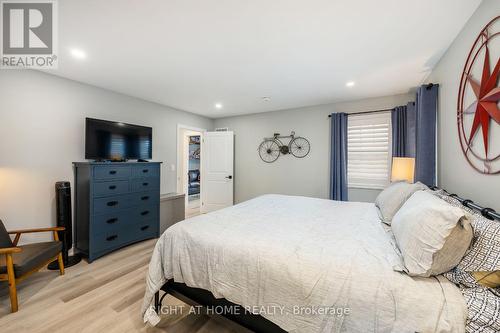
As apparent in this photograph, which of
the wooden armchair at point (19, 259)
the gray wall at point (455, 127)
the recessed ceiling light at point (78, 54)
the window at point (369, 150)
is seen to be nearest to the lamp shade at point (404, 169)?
the gray wall at point (455, 127)

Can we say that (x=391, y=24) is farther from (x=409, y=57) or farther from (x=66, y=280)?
(x=66, y=280)

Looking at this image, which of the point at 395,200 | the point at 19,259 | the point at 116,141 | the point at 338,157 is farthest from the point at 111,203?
the point at 338,157

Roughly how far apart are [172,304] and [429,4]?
3.32m

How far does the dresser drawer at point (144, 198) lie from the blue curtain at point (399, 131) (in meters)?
4.23

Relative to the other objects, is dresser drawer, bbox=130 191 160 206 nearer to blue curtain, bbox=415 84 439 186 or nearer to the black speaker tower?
the black speaker tower

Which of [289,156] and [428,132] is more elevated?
[428,132]

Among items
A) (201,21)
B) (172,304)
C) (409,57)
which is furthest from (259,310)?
(409,57)

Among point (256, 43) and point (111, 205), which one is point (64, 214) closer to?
point (111, 205)

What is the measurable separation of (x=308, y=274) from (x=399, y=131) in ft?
11.1

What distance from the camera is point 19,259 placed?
1.96m

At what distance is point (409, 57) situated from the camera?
232 cm

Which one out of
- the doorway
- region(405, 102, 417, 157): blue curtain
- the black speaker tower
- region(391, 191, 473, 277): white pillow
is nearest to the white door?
the doorway

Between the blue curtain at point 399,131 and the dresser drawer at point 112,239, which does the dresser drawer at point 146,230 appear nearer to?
the dresser drawer at point 112,239

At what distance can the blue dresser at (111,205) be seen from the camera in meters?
2.79
